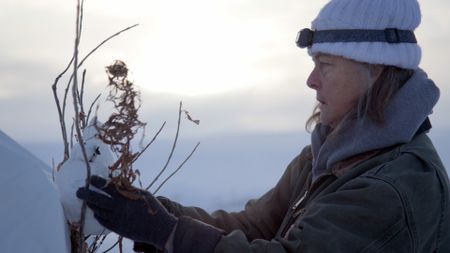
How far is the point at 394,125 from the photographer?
2207mm

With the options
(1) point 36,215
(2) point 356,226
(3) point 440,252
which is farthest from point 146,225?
(3) point 440,252

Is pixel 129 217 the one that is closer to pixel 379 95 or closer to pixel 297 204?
pixel 297 204

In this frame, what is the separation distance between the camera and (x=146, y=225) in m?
2.11

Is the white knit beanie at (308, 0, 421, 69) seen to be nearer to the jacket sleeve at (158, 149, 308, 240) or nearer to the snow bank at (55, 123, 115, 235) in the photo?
the jacket sleeve at (158, 149, 308, 240)

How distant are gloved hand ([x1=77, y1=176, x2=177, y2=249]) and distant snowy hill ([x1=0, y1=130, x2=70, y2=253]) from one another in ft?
0.42

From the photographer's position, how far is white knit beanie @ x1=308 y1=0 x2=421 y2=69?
2.29 m

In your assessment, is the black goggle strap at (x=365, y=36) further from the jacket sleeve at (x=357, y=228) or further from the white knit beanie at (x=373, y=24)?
the jacket sleeve at (x=357, y=228)

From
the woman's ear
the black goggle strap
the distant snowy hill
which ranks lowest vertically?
the distant snowy hill

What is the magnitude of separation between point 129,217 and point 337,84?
2.80 feet

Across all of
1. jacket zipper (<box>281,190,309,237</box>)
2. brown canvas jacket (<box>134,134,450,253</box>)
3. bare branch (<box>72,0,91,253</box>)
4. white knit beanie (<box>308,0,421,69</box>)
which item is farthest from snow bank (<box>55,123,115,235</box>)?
white knit beanie (<box>308,0,421,69</box>)

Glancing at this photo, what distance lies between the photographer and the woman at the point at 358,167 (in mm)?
1998

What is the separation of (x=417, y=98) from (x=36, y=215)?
1292 mm

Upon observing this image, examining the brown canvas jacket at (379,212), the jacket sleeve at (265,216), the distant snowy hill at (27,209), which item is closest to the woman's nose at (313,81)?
the brown canvas jacket at (379,212)

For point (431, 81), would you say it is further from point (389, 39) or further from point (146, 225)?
point (146, 225)
